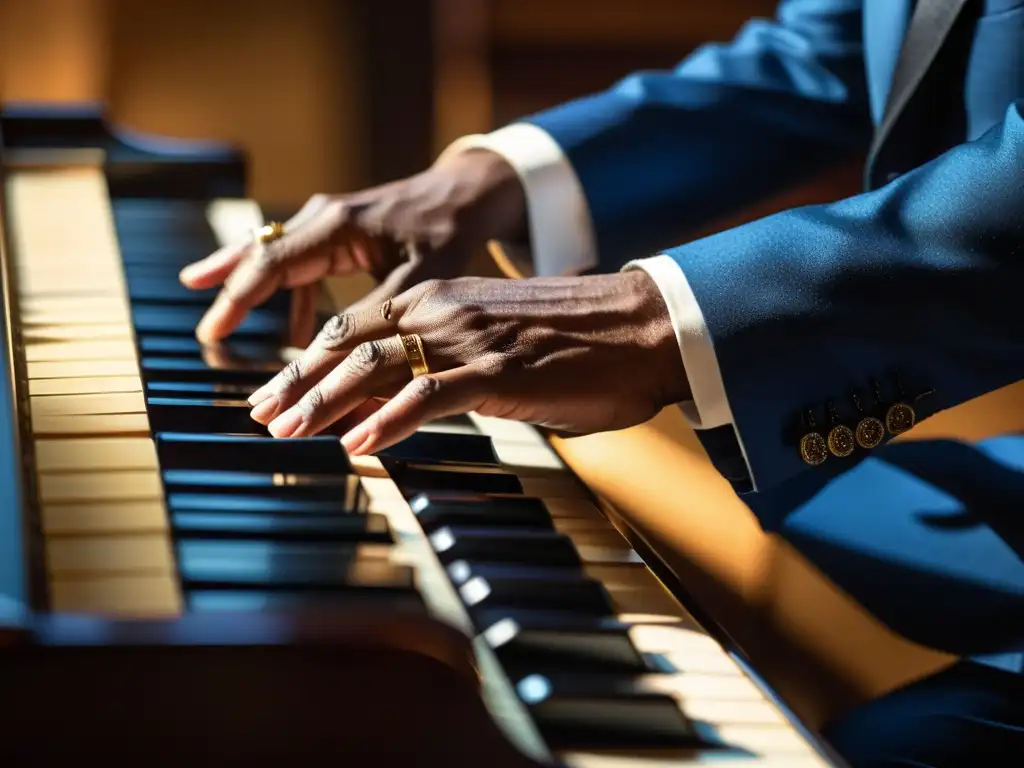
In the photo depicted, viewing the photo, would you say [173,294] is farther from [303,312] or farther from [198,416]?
[198,416]

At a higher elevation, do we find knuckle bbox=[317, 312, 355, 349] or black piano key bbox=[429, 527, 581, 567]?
knuckle bbox=[317, 312, 355, 349]

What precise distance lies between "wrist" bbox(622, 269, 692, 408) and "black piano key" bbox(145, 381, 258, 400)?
236 millimetres

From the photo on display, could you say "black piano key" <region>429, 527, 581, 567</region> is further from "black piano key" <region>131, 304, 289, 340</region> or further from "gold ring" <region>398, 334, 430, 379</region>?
"black piano key" <region>131, 304, 289, 340</region>

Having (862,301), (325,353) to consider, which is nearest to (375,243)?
(325,353)

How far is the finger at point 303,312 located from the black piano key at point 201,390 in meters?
0.16

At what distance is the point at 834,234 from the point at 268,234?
42 centimetres

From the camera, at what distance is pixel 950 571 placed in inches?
35.2

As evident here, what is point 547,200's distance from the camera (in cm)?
112

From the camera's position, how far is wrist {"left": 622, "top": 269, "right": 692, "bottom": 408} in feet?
2.43

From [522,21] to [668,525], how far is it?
2.47 m

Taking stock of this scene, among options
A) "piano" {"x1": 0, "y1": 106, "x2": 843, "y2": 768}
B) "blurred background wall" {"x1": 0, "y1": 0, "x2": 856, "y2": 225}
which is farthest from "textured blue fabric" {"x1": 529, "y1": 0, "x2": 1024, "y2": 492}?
"blurred background wall" {"x1": 0, "y1": 0, "x2": 856, "y2": 225}

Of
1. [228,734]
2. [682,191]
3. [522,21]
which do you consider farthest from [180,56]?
[228,734]

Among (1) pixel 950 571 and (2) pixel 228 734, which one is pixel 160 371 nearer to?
(2) pixel 228 734

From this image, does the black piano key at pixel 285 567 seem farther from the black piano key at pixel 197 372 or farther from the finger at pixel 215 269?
the finger at pixel 215 269
